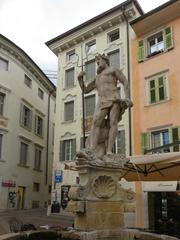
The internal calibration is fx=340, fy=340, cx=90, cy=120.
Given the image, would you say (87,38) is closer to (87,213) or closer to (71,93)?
(71,93)

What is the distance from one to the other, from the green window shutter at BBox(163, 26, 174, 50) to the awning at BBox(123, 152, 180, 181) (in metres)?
12.0

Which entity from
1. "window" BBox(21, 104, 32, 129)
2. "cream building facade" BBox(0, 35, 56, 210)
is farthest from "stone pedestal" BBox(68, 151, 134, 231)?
"window" BBox(21, 104, 32, 129)

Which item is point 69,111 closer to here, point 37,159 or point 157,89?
point 157,89

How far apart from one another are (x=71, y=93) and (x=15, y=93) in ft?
18.2

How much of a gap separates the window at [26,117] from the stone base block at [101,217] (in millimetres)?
23049

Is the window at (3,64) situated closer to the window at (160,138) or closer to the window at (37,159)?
the window at (37,159)

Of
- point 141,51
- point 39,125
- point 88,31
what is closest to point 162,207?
point 141,51

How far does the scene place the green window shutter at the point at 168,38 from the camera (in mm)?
19311

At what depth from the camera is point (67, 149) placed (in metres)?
23.9

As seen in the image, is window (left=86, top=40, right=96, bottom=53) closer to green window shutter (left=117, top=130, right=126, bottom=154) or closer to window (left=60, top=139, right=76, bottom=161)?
window (left=60, top=139, right=76, bottom=161)

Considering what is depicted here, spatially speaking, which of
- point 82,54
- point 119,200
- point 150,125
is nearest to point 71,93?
point 82,54

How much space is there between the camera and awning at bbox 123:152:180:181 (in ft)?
24.5

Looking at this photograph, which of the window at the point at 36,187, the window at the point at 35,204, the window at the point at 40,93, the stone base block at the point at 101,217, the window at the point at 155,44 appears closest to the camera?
the stone base block at the point at 101,217

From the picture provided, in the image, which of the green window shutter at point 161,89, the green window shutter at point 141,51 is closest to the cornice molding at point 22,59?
the green window shutter at point 141,51
